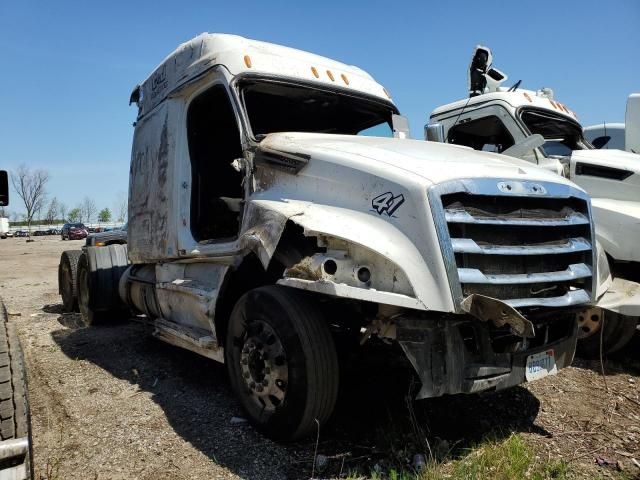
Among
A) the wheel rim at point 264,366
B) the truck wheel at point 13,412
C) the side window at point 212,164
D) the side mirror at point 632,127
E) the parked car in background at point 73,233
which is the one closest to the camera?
the truck wheel at point 13,412

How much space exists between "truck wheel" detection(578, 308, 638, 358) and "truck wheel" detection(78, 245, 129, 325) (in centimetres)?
558

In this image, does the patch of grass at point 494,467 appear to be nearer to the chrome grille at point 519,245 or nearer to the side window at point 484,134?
the chrome grille at point 519,245

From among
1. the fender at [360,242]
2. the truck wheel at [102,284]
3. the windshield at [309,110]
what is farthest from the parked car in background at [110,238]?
the fender at [360,242]

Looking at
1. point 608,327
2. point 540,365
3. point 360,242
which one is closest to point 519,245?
point 540,365

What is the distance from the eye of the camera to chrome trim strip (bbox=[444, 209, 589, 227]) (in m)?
2.64

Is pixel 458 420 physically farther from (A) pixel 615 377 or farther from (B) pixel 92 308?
(B) pixel 92 308

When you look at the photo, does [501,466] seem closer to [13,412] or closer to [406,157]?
[406,157]

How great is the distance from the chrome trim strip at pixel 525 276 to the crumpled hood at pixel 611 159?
241 centimetres

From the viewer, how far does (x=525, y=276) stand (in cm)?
280

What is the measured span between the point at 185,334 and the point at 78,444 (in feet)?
3.98

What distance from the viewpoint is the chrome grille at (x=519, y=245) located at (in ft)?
8.66

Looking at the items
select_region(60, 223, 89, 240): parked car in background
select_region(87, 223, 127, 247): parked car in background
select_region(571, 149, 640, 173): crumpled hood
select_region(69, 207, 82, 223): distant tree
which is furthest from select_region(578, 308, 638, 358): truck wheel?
select_region(69, 207, 82, 223): distant tree

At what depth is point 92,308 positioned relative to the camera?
6867 millimetres

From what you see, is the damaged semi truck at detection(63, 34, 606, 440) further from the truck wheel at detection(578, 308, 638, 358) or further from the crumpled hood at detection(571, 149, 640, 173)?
the crumpled hood at detection(571, 149, 640, 173)
